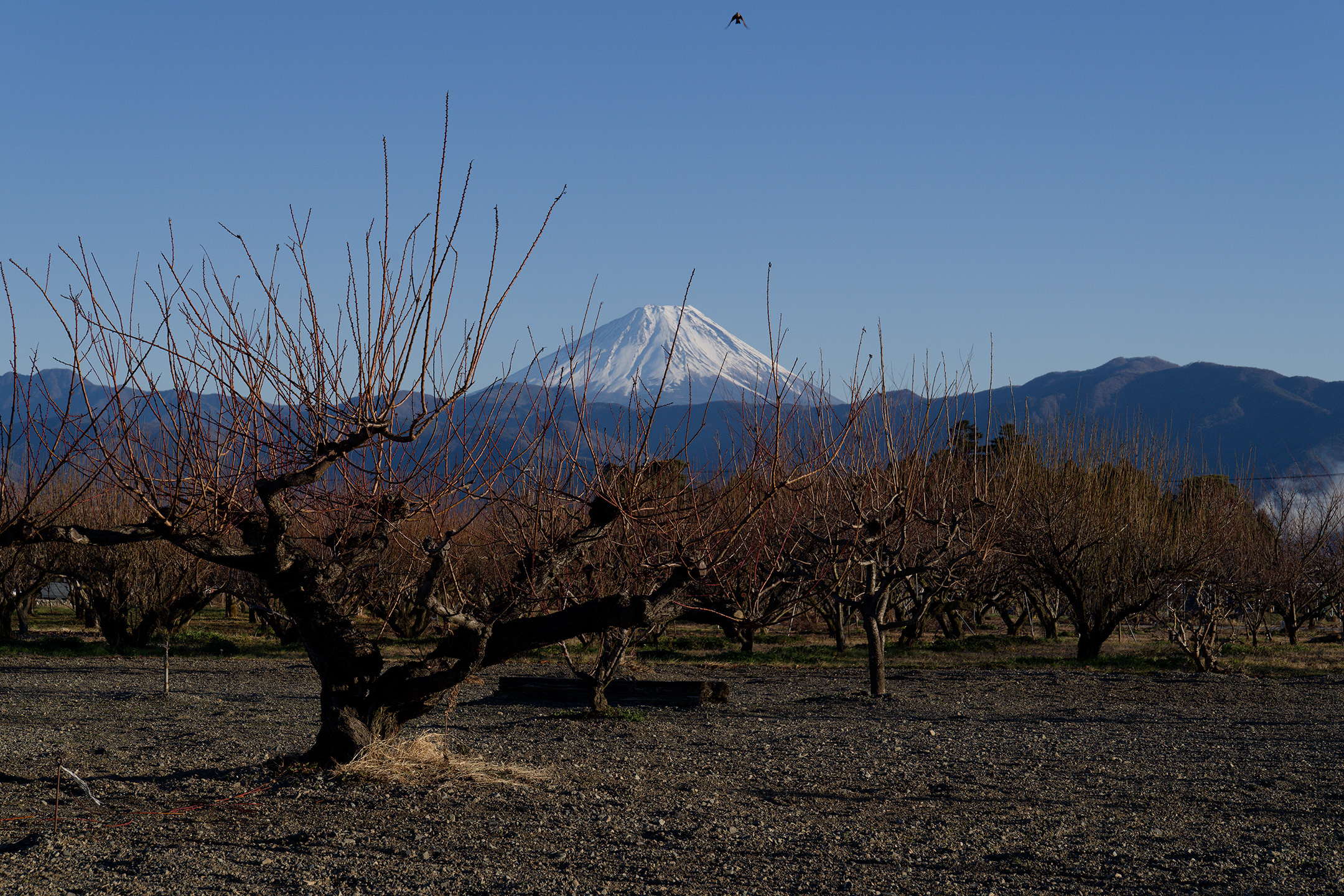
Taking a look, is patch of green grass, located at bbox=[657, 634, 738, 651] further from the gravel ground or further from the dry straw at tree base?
the dry straw at tree base

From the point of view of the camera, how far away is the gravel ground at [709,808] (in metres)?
5.58

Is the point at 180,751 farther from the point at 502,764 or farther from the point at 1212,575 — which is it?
the point at 1212,575

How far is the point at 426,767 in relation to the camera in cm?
787

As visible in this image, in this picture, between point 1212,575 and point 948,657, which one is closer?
point 1212,575

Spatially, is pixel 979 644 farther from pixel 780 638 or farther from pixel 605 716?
pixel 605 716

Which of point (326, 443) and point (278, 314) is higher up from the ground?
point (278, 314)

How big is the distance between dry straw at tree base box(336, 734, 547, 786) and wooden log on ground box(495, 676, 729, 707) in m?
6.02

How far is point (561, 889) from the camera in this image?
17.4 feet

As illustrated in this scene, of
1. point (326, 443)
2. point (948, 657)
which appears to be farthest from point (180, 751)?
point (948, 657)

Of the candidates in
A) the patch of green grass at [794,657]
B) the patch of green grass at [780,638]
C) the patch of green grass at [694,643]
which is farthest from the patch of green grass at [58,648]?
the patch of green grass at [780,638]

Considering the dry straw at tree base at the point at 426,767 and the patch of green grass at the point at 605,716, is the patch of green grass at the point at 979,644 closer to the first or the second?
the patch of green grass at the point at 605,716

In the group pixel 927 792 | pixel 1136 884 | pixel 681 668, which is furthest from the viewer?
pixel 681 668

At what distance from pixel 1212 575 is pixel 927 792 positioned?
1694 centimetres

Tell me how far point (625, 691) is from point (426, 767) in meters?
7.11
